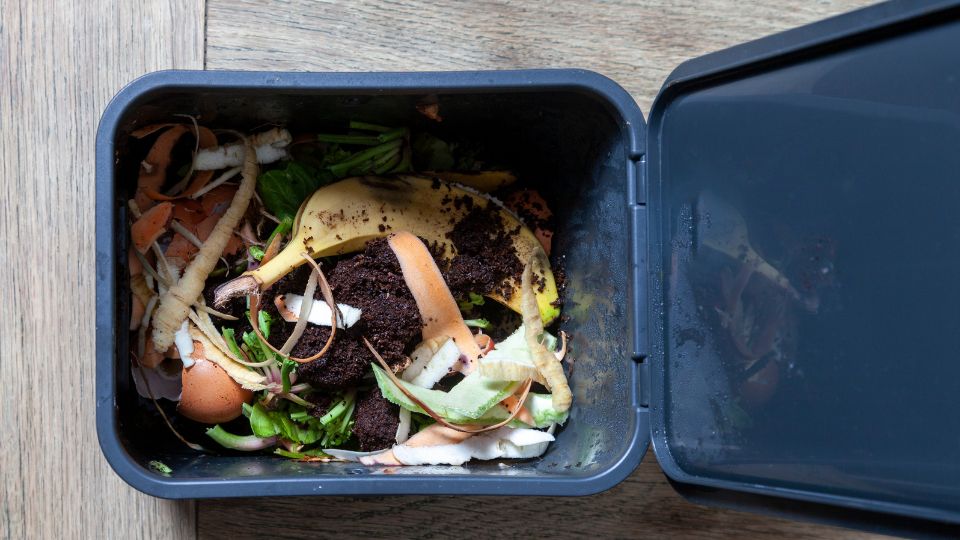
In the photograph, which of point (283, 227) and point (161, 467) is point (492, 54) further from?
point (161, 467)

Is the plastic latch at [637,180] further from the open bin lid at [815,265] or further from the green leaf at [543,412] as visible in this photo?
the green leaf at [543,412]

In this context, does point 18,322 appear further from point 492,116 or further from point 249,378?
point 492,116

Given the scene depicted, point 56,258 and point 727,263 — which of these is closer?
point 727,263

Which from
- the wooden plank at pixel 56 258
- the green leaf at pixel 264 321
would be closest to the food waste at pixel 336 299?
the green leaf at pixel 264 321

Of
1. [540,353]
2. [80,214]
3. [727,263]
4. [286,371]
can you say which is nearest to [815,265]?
[727,263]

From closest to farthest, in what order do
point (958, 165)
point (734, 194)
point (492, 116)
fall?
point (958, 165)
point (734, 194)
point (492, 116)

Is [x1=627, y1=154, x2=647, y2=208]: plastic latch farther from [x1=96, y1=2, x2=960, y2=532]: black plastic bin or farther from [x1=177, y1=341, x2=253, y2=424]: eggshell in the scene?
[x1=177, y1=341, x2=253, y2=424]: eggshell

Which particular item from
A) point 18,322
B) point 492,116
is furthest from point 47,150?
point 492,116
